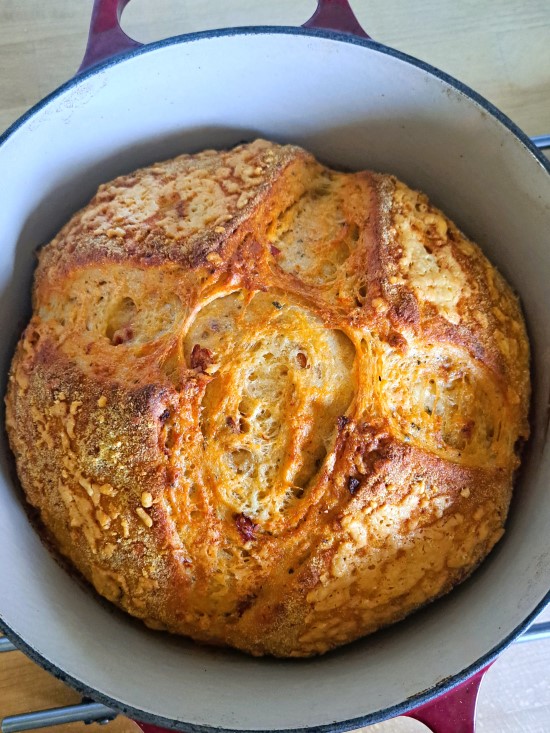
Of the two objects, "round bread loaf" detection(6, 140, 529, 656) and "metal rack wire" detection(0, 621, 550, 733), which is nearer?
"round bread loaf" detection(6, 140, 529, 656)

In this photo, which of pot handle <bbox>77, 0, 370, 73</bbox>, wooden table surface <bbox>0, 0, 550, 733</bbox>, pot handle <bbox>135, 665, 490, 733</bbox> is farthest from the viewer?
wooden table surface <bbox>0, 0, 550, 733</bbox>

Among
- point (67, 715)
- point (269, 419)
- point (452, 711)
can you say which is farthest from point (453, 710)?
point (67, 715)

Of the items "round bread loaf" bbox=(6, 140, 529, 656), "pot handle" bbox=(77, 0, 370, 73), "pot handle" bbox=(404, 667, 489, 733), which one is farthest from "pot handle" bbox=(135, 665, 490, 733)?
"pot handle" bbox=(77, 0, 370, 73)

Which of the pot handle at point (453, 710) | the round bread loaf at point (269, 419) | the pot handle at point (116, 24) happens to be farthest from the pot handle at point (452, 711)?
the pot handle at point (116, 24)

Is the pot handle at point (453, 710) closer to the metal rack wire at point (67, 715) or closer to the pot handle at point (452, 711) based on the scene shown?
the pot handle at point (452, 711)

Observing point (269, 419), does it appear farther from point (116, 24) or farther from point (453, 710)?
point (116, 24)

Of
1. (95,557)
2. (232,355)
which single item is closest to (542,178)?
(232,355)

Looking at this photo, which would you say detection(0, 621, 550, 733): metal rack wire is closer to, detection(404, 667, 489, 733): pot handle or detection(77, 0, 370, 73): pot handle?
detection(404, 667, 489, 733): pot handle
